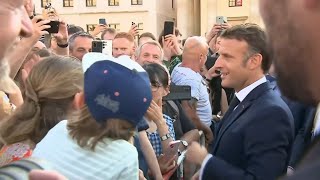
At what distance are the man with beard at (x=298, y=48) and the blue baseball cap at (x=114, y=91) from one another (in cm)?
131

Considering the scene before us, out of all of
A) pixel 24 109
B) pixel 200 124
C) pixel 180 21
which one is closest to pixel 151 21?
pixel 180 21

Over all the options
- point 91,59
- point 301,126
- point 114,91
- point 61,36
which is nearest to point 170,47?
point 61,36

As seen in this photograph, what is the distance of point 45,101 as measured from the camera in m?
2.97

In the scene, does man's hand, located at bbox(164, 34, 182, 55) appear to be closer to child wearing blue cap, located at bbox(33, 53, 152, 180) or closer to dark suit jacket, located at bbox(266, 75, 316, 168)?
dark suit jacket, located at bbox(266, 75, 316, 168)

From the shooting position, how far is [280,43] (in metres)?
1.40

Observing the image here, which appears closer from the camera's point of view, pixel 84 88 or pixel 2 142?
pixel 84 88

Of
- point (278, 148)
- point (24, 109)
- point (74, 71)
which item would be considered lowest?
point (278, 148)

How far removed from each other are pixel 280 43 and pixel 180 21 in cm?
5320

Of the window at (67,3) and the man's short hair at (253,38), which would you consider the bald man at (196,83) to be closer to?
the man's short hair at (253,38)

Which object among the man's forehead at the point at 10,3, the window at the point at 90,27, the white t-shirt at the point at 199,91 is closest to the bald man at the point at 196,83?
the white t-shirt at the point at 199,91

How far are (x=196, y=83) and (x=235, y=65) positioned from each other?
2615 mm

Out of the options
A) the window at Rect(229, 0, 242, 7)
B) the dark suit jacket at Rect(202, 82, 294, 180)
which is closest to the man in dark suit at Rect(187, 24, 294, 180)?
the dark suit jacket at Rect(202, 82, 294, 180)

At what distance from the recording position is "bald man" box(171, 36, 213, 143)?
632cm

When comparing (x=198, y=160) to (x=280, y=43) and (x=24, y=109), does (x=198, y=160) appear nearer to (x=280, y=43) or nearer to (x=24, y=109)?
(x=24, y=109)
